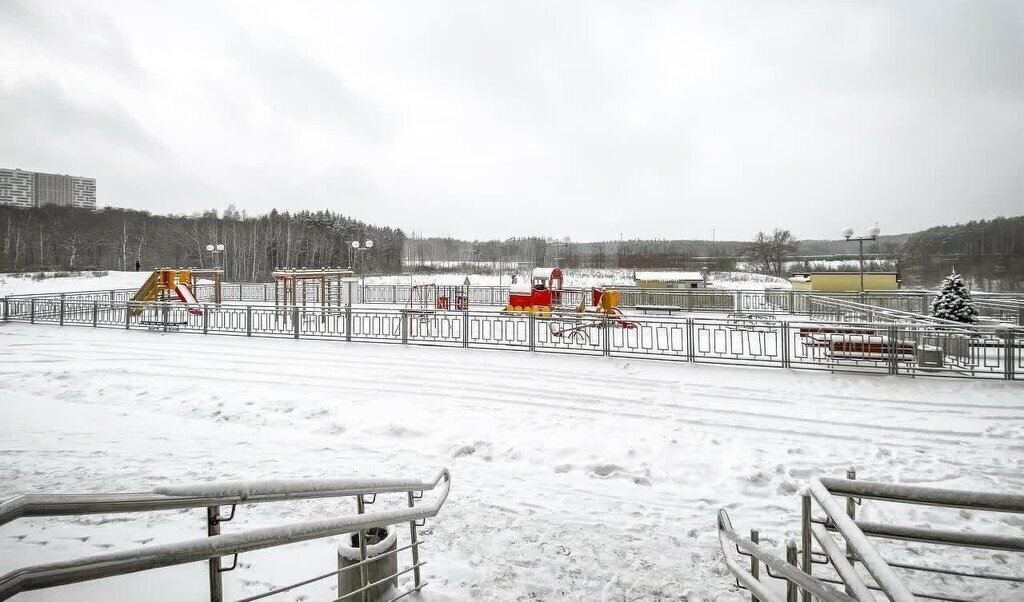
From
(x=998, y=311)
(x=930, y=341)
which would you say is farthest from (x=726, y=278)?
(x=930, y=341)

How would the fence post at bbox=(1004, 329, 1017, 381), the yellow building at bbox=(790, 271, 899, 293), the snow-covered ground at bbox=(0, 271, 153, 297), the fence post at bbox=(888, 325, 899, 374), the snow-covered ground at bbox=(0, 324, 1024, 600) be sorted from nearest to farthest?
the snow-covered ground at bbox=(0, 324, 1024, 600) < the fence post at bbox=(1004, 329, 1017, 381) < the fence post at bbox=(888, 325, 899, 374) < the yellow building at bbox=(790, 271, 899, 293) < the snow-covered ground at bbox=(0, 271, 153, 297)

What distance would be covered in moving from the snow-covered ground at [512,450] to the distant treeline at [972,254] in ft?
167

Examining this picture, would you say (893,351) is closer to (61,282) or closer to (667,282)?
(667,282)

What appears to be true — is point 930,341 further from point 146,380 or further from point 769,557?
point 146,380

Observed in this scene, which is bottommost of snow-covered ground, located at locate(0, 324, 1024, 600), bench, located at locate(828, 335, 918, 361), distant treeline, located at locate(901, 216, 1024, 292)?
snow-covered ground, located at locate(0, 324, 1024, 600)

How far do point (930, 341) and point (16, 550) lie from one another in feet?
61.4

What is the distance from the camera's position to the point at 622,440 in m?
8.34

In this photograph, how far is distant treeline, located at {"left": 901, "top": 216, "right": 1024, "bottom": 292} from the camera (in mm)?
53037

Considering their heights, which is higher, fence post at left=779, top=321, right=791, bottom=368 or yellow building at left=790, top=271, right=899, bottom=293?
yellow building at left=790, top=271, right=899, bottom=293

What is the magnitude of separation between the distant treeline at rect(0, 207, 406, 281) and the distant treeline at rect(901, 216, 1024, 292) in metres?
74.1

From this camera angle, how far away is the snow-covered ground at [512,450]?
191 inches

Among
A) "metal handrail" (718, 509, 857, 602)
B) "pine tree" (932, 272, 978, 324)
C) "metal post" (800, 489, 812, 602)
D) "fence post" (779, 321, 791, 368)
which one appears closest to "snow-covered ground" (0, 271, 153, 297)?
"fence post" (779, 321, 791, 368)

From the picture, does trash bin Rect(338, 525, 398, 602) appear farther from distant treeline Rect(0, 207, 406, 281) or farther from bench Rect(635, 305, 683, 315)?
distant treeline Rect(0, 207, 406, 281)

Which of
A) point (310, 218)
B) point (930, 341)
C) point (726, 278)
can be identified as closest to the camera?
point (930, 341)
